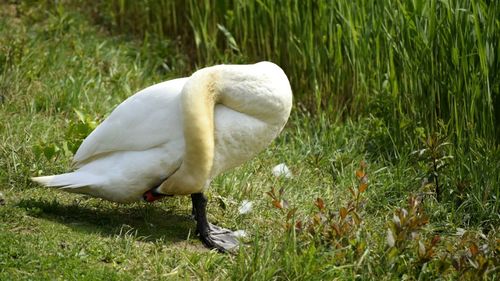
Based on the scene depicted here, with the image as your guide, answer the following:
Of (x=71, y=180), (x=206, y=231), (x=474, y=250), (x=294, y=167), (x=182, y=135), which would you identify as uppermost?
(x=182, y=135)

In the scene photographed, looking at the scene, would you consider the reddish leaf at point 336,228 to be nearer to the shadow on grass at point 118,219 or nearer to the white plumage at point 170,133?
the white plumage at point 170,133

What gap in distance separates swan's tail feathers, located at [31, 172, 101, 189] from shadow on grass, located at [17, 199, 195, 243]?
0.60 ft

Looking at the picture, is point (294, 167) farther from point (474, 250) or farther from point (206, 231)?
point (474, 250)

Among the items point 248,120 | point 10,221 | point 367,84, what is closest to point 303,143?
point 367,84

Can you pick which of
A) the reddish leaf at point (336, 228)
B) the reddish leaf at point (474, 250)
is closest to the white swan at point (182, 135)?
the reddish leaf at point (336, 228)

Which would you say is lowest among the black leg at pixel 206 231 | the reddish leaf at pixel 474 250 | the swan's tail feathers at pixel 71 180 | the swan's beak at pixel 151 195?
the black leg at pixel 206 231

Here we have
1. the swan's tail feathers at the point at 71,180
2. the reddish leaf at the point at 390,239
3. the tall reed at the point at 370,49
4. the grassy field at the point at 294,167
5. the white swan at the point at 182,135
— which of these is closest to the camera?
the reddish leaf at the point at 390,239

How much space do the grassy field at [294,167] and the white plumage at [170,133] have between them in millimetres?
265

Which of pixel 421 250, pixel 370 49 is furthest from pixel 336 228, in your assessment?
pixel 370 49

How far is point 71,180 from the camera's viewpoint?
4984 mm

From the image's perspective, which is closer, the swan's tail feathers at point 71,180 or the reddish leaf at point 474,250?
the reddish leaf at point 474,250

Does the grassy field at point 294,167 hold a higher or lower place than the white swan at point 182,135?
lower

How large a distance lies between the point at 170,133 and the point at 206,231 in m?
0.60

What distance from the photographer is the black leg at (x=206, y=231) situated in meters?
5.02
